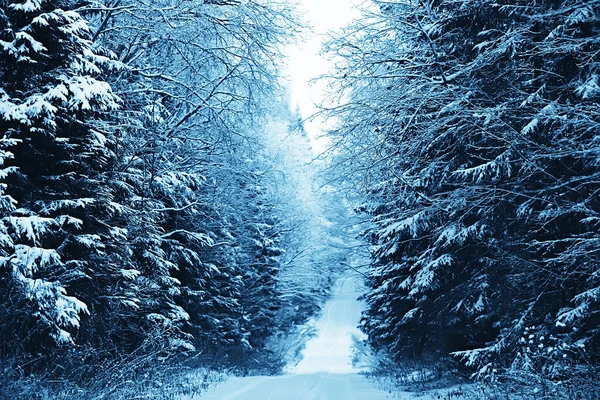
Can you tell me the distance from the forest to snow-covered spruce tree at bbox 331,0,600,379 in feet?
0.14

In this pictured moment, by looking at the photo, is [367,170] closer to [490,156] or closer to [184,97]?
[490,156]

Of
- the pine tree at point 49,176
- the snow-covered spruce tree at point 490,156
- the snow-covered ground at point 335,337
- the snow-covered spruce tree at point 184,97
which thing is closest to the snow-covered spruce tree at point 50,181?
the pine tree at point 49,176

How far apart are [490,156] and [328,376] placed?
39.2ft

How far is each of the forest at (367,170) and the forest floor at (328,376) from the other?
119 centimetres

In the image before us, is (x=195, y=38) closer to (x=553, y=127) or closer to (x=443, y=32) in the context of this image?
(x=443, y=32)

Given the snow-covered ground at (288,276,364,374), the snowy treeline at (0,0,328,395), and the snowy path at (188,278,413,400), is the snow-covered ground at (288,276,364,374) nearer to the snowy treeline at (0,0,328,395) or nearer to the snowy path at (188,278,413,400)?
the snowy path at (188,278,413,400)

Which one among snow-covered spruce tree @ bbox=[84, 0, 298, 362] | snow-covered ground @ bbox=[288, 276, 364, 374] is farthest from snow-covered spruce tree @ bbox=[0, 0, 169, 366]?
snow-covered ground @ bbox=[288, 276, 364, 374]

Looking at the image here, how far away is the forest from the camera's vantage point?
6086mm

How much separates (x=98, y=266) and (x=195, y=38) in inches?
204

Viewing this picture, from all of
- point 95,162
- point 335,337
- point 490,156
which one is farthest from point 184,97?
point 335,337

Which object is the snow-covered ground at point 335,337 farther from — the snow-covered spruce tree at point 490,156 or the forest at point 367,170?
the snow-covered spruce tree at point 490,156

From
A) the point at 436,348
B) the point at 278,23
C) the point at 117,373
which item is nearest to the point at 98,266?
the point at 117,373

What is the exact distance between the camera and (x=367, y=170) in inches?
323

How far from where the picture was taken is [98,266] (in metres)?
7.50
